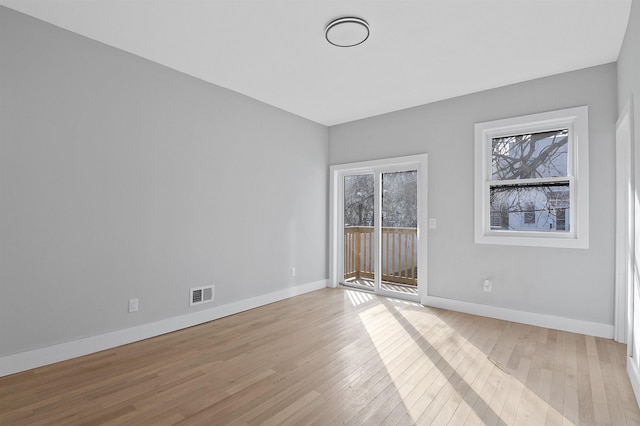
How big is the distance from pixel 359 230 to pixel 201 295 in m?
2.76

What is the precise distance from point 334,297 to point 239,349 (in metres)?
2.03

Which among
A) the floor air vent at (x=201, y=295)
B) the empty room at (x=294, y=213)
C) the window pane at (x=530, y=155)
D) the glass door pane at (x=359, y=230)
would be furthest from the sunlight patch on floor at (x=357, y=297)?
the window pane at (x=530, y=155)

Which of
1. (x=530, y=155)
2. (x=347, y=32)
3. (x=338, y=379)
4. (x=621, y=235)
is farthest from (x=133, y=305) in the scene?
(x=621, y=235)

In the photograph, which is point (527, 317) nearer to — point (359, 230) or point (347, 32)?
point (359, 230)

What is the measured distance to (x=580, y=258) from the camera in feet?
10.5

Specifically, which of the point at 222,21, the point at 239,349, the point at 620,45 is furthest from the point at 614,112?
the point at 239,349

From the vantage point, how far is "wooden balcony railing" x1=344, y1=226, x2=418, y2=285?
181 inches

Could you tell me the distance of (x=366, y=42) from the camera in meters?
2.77

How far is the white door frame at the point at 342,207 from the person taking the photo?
14.0ft

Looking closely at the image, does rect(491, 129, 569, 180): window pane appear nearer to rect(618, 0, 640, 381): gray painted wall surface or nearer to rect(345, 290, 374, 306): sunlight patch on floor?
rect(618, 0, 640, 381): gray painted wall surface

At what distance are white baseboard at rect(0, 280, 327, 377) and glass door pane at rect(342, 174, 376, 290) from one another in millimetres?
1709

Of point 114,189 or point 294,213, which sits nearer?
point 114,189

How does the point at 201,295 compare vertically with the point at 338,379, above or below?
above

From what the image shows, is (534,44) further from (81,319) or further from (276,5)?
(81,319)
